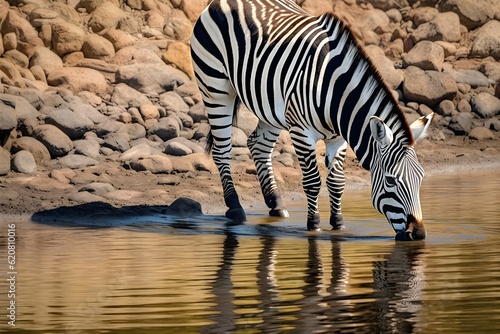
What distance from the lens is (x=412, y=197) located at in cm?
1092

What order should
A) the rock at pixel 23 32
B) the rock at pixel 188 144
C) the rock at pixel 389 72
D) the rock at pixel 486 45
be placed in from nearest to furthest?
the rock at pixel 188 144, the rock at pixel 23 32, the rock at pixel 389 72, the rock at pixel 486 45

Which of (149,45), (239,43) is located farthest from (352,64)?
(149,45)

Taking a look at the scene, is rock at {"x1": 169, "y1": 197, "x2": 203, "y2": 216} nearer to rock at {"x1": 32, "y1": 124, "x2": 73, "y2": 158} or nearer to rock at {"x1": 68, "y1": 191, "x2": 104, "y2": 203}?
rock at {"x1": 68, "y1": 191, "x2": 104, "y2": 203}

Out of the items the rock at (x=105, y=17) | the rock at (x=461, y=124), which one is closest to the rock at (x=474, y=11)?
the rock at (x=461, y=124)

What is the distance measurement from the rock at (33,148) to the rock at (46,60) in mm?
4124

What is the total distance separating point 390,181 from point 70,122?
22.7 ft

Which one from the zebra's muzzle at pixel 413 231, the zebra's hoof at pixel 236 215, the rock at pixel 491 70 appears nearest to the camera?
the zebra's muzzle at pixel 413 231

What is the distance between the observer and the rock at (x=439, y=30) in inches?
995

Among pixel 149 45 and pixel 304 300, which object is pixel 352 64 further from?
pixel 149 45

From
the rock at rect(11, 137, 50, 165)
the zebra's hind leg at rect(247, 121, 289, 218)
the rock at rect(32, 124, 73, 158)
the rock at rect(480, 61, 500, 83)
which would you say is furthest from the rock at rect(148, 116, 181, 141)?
the rock at rect(480, 61, 500, 83)

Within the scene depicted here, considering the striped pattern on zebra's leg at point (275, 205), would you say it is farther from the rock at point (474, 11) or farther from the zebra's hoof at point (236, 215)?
the rock at point (474, 11)

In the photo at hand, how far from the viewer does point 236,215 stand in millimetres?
13289

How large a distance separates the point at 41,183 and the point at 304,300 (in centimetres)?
744

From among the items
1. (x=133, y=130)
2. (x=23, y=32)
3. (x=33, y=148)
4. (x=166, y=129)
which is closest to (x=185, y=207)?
(x=33, y=148)
